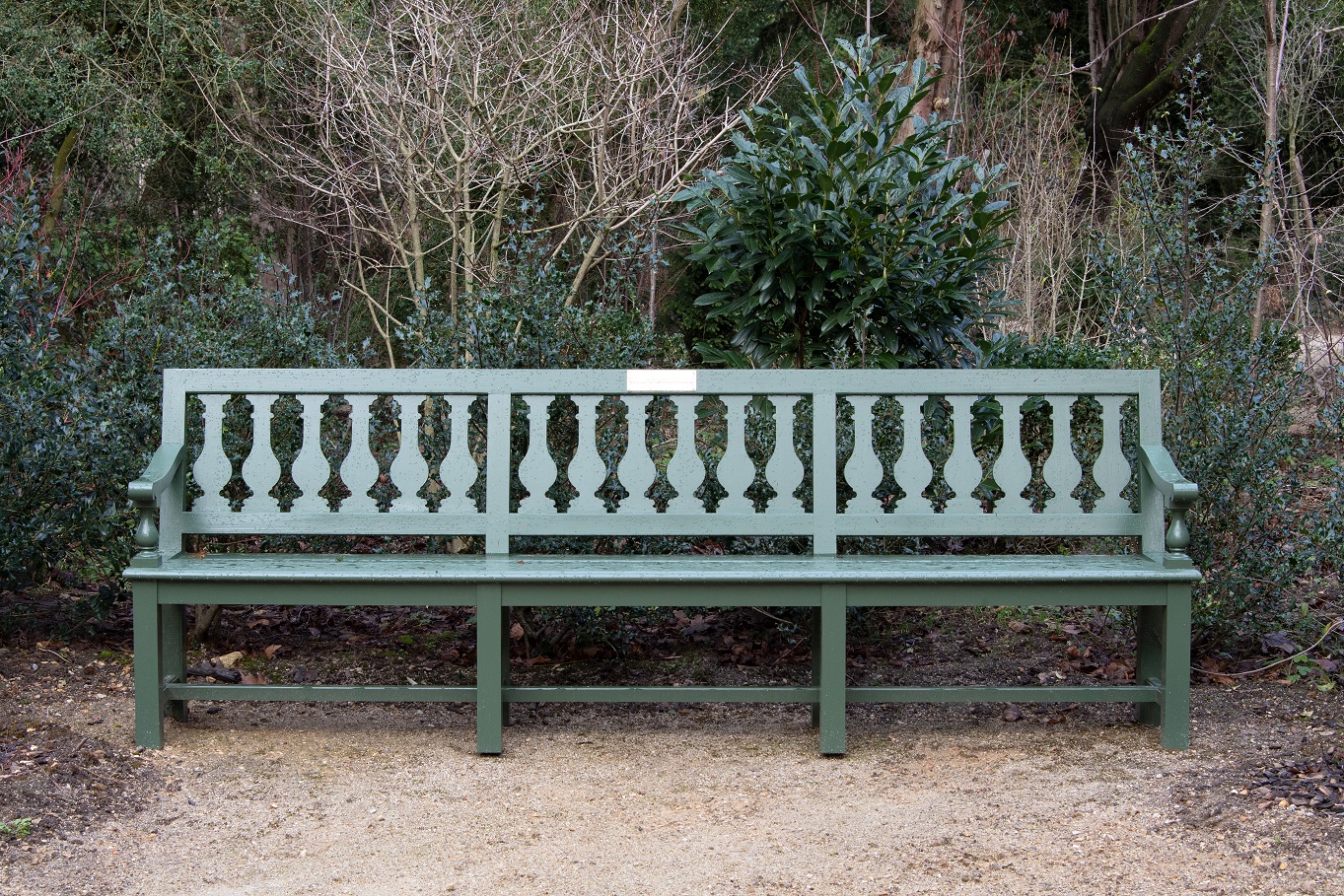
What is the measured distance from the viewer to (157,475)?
397 centimetres

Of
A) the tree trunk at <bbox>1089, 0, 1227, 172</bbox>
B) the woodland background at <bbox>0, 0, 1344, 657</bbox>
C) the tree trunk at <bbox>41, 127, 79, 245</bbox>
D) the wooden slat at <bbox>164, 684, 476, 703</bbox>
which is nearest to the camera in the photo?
the wooden slat at <bbox>164, 684, 476, 703</bbox>

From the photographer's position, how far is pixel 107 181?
12.7 metres

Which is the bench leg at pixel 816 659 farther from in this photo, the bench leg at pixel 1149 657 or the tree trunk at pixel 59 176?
the tree trunk at pixel 59 176

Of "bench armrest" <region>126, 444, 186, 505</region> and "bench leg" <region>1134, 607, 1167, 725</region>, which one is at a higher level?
"bench armrest" <region>126, 444, 186, 505</region>

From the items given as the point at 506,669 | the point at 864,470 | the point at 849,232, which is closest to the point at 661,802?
the point at 506,669

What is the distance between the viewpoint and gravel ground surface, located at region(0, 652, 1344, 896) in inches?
120

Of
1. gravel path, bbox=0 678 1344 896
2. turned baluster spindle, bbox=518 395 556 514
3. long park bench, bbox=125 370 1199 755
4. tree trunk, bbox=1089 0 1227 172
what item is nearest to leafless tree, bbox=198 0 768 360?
turned baluster spindle, bbox=518 395 556 514

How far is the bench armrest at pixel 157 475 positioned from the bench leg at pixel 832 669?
217cm

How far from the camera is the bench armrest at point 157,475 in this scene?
3832 mm

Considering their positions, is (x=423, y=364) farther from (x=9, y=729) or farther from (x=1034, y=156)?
(x=1034, y=156)

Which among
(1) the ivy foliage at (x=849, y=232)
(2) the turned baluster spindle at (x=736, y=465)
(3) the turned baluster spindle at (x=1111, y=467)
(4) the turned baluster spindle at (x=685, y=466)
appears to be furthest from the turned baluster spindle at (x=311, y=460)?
(3) the turned baluster spindle at (x=1111, y=467)

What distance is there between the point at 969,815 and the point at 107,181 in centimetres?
1206

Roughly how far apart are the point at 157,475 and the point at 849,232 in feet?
9.03

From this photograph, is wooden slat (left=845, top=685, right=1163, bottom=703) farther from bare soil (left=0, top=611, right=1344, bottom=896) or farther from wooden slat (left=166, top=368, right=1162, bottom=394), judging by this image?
wooden slat (left=166, top=368, right=1162, bottom=394)
